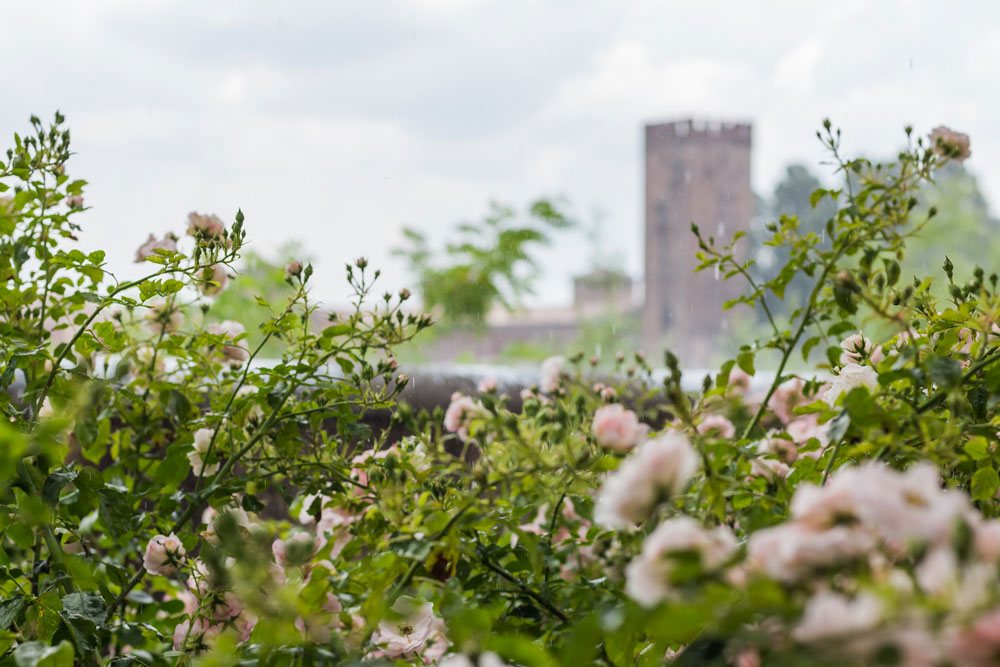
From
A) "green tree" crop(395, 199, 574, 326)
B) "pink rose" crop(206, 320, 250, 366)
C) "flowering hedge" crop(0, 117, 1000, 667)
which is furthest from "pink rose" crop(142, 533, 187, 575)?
"green tree" crop(395, 199, 574, 326)

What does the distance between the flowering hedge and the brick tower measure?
694 inches

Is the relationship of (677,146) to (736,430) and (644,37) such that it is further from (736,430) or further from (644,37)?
(736,430)

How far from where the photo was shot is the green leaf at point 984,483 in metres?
0.52

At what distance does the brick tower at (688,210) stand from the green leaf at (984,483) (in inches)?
700

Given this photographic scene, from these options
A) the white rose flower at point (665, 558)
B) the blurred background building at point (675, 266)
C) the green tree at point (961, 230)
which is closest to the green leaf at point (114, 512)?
the white rose flower at point (665, 558)

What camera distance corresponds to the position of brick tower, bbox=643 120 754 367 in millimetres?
18641

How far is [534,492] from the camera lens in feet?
1.69

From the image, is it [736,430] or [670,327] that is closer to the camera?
[736,430]

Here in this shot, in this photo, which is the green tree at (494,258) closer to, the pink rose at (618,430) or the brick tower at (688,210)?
the pink rose at (618,430)

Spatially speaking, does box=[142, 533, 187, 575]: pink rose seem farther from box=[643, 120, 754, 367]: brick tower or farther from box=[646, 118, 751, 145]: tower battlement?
box=[646, 118, 751, 145]: tower battlement

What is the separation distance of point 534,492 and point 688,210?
64.8 ft

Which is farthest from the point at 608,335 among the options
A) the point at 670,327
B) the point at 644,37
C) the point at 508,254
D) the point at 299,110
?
the point at 508,254

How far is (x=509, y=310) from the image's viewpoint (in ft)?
16.9

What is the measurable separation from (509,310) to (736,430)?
14.2 feet
